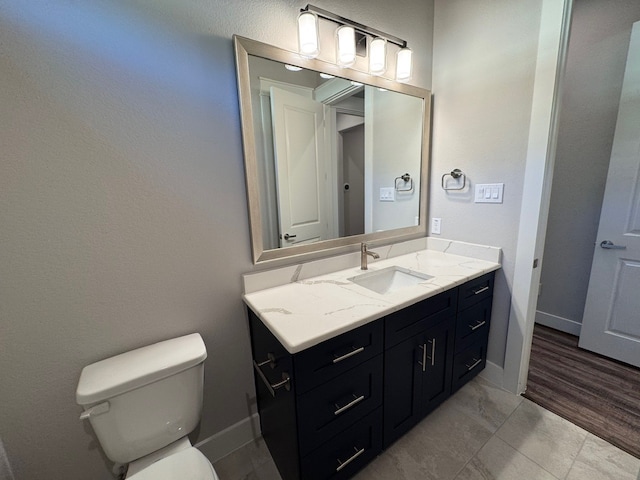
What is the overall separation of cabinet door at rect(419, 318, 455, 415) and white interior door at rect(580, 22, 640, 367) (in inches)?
56.3

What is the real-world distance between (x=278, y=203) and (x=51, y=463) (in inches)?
54.2

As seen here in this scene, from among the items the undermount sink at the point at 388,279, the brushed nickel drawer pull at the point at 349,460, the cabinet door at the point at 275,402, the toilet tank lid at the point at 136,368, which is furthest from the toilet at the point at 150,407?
the undermount sink at the point at 388,279

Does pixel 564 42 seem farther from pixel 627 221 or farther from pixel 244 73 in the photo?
pixel 244 73

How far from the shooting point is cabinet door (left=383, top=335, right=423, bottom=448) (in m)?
1.17

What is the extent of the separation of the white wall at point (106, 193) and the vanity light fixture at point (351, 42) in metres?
0.09

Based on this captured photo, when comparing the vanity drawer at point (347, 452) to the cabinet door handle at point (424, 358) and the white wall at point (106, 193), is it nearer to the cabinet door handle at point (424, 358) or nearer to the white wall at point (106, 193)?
the cabinet door handle at point (424, 358)

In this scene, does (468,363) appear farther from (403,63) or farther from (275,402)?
(403,63)

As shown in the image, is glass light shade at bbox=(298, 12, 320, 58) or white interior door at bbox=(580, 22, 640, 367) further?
white interior door at bbox=(580, 22, 640, 367)

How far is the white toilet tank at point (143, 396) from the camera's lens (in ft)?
2.85

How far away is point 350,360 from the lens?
1010 millimetres

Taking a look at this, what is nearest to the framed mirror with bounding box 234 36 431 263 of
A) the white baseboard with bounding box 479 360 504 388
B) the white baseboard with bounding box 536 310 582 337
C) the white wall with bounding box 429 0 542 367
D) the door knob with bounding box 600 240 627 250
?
the white wall with bounding box 429 0 542 367

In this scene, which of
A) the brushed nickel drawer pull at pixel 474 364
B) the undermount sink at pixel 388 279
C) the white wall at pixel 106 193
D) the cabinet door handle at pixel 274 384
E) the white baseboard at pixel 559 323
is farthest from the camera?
the white baseboard at pixel 559 323

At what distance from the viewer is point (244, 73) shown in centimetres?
113

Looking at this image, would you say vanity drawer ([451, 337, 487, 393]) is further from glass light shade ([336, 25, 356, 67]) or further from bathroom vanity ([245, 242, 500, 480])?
glass light shade ([336, 25, 356, 67])
